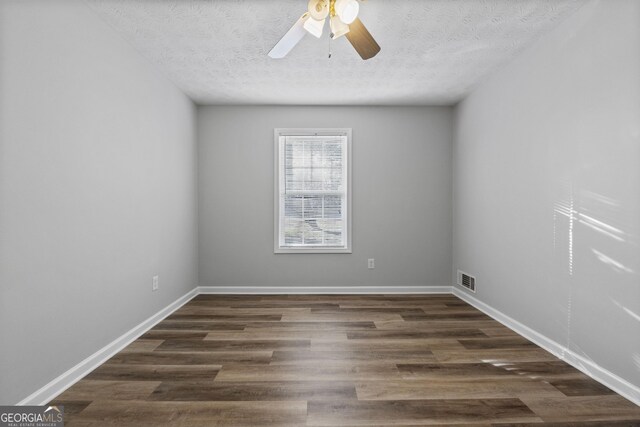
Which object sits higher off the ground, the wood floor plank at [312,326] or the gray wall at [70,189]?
the gray wall at [70,189]

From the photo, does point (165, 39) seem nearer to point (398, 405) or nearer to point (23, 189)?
point (23, 189)

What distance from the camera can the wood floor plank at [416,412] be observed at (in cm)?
176

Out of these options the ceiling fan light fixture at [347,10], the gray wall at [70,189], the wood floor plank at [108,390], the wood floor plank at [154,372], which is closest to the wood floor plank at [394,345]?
the wood floor plank at [154,372]

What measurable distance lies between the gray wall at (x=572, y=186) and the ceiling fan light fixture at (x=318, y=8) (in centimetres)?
173

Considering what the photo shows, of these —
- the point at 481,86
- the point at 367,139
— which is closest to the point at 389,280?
the point at 367,139

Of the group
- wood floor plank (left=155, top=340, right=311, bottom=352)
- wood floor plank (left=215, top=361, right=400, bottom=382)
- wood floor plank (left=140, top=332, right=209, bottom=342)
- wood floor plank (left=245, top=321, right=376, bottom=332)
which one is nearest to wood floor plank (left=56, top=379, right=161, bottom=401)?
wood floor plank (left=215, top=361, right=400, bottom=382)

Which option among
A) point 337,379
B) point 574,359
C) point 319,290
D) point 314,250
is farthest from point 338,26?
point 319,290

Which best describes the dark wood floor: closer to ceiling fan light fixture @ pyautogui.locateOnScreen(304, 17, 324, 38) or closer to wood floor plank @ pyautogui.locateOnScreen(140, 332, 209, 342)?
wood floor plank @ pyautogui.locateOnScreen(140, 332, 209, 342)

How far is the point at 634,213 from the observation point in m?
1.97

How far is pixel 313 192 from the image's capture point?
14.9ft

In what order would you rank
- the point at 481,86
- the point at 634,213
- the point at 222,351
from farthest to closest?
the point at 481,86 → the point at 222,351 → the point at 634,213

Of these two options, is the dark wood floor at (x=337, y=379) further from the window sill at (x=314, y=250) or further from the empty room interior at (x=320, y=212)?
the window sill at (x=314, y=250)

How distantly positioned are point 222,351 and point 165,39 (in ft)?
8.14

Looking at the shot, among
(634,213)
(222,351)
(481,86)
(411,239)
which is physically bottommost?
(222,351)
